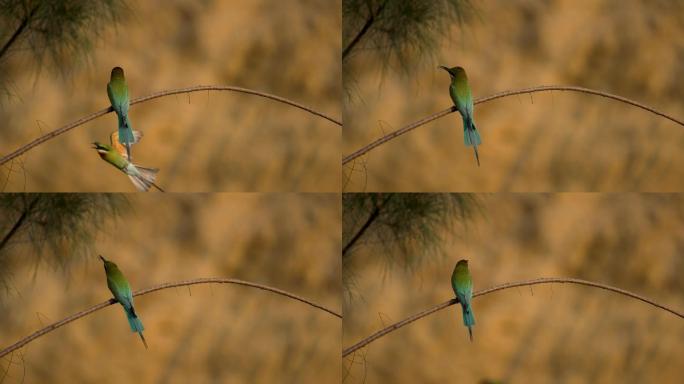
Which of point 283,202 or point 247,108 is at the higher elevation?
point 247,108

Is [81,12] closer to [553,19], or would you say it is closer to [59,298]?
[59,298]

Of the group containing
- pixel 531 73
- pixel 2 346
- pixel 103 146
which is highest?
pixel 531 73

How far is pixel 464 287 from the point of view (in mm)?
2945

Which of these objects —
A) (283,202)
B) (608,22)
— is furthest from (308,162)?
(608,22)

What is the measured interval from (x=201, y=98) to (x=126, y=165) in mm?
271

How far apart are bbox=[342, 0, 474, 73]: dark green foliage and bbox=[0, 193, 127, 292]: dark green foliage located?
2.51ft

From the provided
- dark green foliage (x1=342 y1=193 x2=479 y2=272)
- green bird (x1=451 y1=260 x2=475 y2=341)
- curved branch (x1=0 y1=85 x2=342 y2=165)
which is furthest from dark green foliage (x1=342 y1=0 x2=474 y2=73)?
green bird (x1=451 y1=260 x2=475 y2=341)

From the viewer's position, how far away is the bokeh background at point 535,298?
3.02m

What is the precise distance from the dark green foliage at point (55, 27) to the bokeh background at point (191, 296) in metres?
0.38

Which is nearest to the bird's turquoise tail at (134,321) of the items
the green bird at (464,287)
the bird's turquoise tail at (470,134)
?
the green bird at (464,287)

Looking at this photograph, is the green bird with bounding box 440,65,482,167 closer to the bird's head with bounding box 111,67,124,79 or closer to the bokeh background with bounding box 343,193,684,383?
the bokeh background with bounding box 343,193,684,383

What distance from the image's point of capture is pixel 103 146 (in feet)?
9.58

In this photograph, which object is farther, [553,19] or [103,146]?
[553,19]

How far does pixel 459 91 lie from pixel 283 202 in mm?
552
